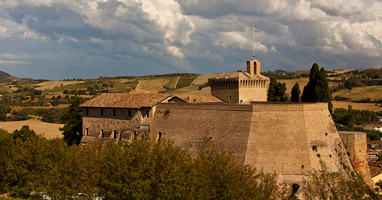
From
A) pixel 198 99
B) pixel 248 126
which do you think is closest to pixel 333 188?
pixel 248 126

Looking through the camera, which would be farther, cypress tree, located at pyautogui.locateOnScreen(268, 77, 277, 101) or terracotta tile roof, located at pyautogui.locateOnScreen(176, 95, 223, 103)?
cypress tree, located at pyautogui.locateOnScreen(268, 77, 277, 101)

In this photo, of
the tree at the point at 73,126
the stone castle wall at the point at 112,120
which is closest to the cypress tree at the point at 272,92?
the stone castle wall at the point at 112,120

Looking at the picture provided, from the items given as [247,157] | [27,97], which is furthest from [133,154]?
[27,97]

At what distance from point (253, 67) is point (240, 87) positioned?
13.5ft

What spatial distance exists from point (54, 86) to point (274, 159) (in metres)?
141

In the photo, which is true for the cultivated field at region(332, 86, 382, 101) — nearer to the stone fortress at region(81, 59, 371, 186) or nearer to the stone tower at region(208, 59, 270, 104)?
the stone tower at region(208, 59, 270, 104)

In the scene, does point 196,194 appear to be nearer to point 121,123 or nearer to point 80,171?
point 80,171

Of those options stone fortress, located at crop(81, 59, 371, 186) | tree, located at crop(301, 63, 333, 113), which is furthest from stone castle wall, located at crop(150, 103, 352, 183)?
tree, located at crop(301, 63, 333, 113)

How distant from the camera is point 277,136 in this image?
28031 millimetres

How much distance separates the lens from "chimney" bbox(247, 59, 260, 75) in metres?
Answer: 39.1

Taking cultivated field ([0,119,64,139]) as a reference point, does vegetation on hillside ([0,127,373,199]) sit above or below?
above

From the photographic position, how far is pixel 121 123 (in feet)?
124

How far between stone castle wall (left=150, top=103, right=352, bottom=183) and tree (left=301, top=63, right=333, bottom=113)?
10307 millimetres

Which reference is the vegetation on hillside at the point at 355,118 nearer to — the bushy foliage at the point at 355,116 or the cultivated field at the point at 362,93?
A: the bushy foliage at the point at 355,116
